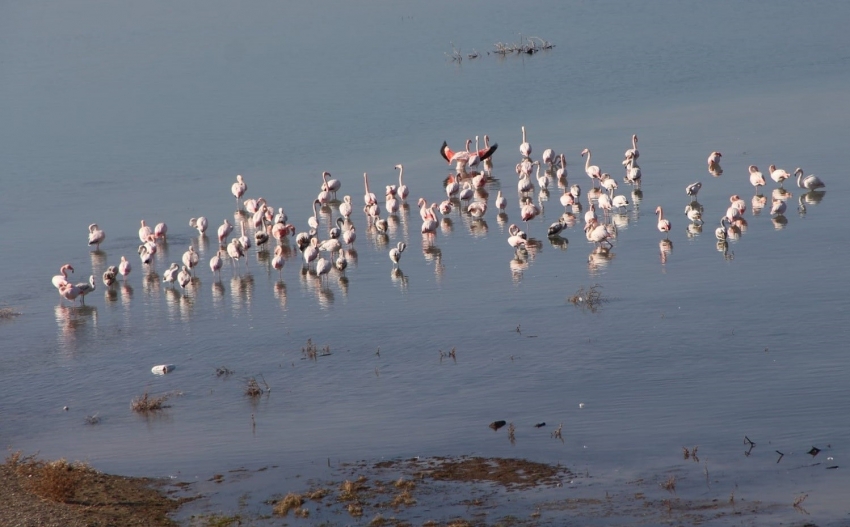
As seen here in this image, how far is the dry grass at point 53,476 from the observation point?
9.89 m

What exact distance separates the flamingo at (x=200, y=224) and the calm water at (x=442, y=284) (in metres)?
0.23

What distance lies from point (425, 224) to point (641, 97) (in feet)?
44.0

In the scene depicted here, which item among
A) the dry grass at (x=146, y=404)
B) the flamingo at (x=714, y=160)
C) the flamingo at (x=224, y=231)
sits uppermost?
the flamingo at (x=714, y=160)

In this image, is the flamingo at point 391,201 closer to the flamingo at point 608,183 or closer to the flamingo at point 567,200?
the flamingo at point 567,200

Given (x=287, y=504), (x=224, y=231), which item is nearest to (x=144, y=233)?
(x=224, y=231)

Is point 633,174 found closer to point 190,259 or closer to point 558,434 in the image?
point 190,259

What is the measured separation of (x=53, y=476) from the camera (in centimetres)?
993

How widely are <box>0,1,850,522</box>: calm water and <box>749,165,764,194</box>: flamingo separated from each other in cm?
37

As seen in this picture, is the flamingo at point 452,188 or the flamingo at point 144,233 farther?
the flamingo at point 452,188

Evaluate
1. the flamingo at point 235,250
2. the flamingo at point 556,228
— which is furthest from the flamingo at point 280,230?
the flamingo at point 556,228

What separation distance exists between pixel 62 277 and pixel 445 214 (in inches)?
259

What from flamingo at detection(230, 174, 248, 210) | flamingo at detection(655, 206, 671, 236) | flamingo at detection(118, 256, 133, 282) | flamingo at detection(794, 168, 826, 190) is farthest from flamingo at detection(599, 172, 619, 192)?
flamingo at detection(118, 256, 133, 282)

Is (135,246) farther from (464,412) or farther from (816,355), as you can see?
(816,355)

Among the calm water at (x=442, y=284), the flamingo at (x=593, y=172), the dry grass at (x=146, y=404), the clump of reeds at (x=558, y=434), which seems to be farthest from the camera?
the flamingo at (x=593, y=172)
